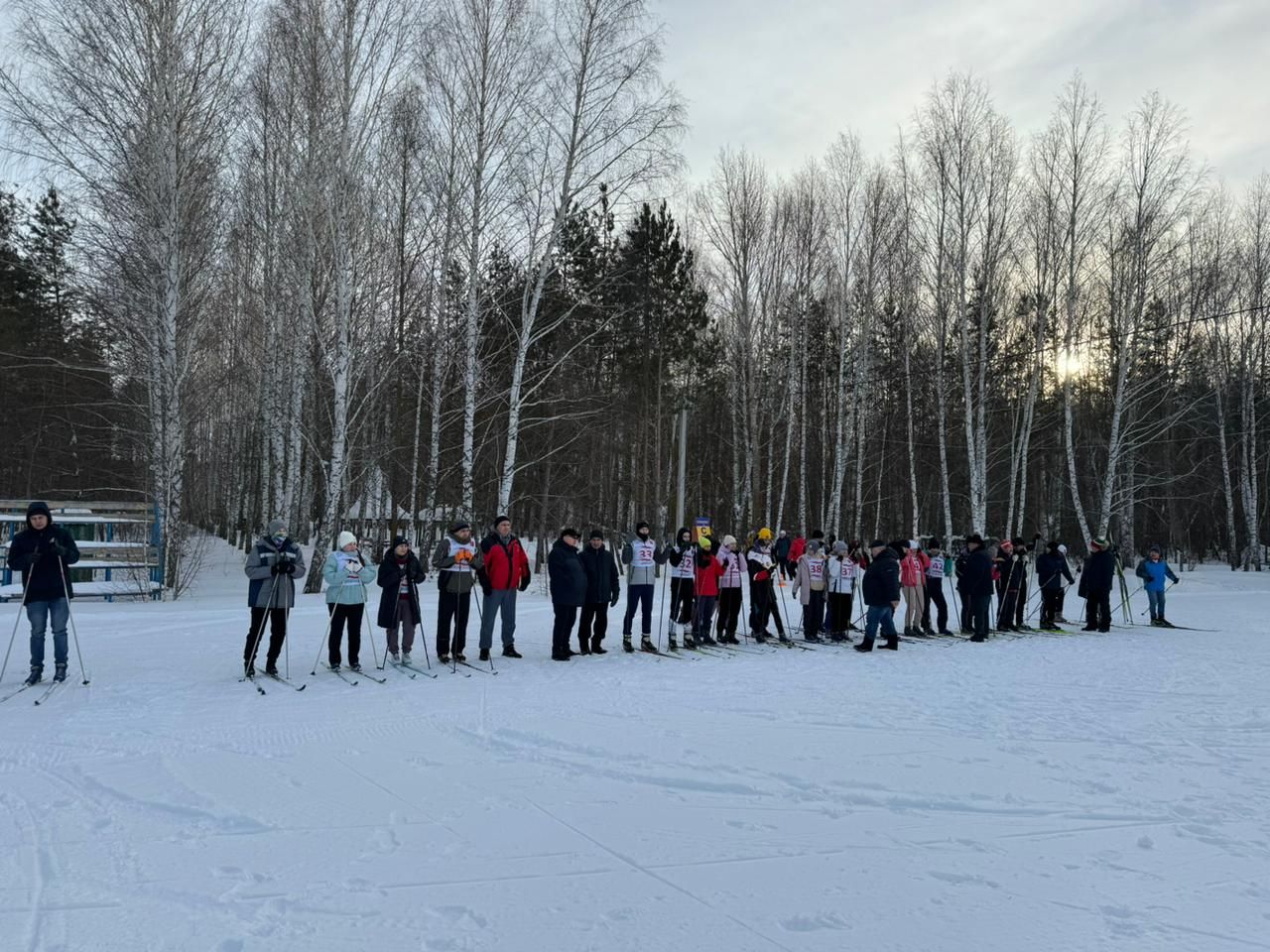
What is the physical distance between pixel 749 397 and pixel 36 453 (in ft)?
85.4

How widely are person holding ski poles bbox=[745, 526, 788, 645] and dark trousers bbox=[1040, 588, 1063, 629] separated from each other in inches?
257

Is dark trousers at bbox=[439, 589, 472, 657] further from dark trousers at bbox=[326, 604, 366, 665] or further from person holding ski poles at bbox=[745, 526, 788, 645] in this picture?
person holding ski poles at bbox=[745, 526, 788, 645]

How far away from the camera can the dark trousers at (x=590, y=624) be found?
37.4 feet

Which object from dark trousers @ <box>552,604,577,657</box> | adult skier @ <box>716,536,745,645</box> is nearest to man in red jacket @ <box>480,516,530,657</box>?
dark trousers @ <box>552,604,577,657</box>

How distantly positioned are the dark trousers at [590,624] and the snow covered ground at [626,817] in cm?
254

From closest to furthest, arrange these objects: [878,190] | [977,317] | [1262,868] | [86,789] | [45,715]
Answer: [1262,868]
[86,789]
[45,715]
[977,317]
[878,190]

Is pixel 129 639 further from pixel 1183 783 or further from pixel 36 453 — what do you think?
pixel 36 453

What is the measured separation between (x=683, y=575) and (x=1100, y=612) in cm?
910

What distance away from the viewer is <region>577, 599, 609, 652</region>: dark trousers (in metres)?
11.4

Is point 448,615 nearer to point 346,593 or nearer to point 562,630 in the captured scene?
point 346,593

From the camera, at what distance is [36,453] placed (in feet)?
104

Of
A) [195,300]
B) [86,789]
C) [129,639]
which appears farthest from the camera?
[195,300]

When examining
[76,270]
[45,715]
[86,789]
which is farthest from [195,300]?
[86,789]

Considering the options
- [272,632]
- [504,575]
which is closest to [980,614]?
[504,575]
